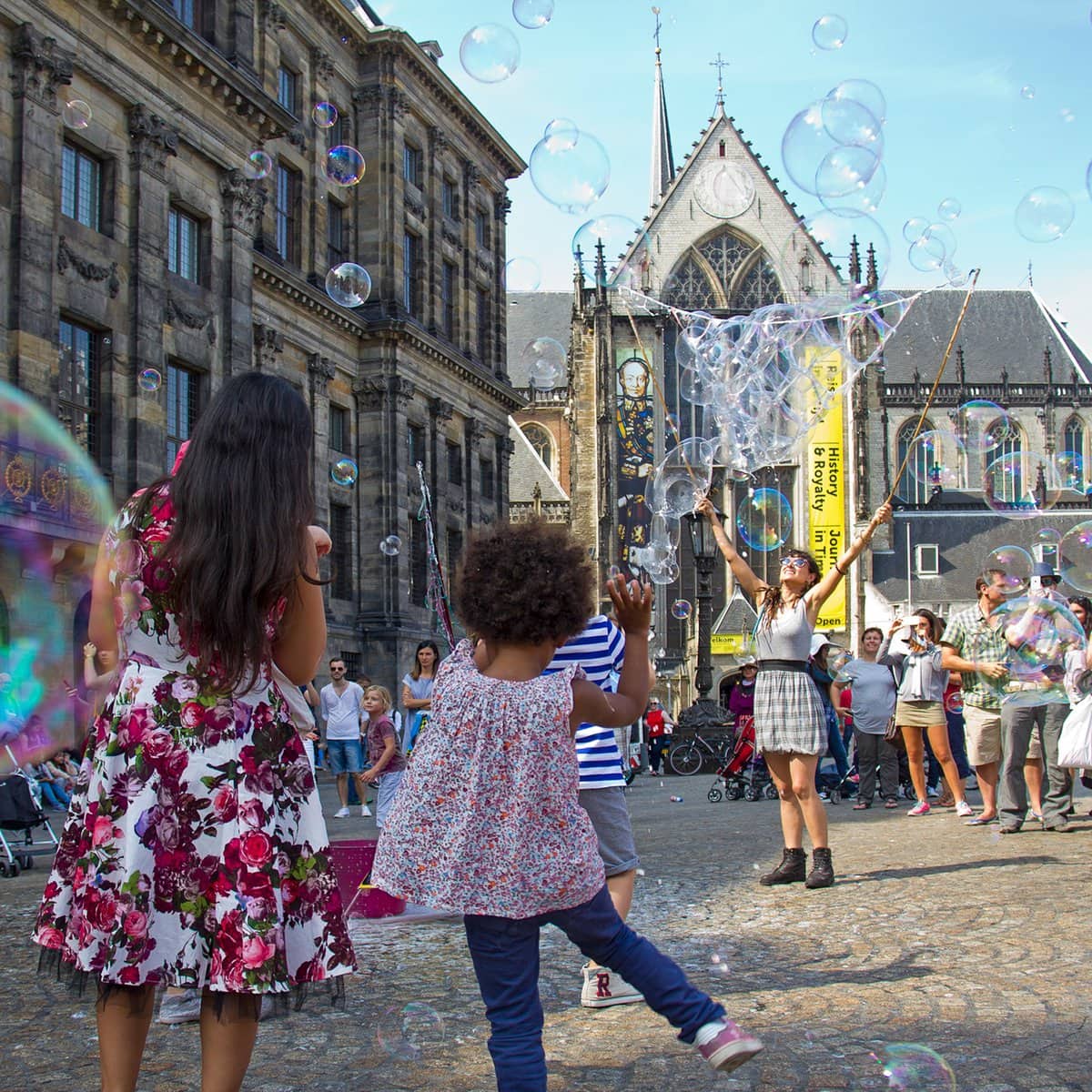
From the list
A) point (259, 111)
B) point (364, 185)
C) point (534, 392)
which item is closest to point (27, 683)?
point (259, 111)

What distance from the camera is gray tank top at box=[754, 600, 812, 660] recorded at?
6.85 m

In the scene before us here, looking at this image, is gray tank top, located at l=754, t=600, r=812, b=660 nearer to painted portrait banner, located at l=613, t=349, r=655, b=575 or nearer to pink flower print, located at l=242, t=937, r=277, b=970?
pink flower print, located at l=242, t=937, r=277, b=970

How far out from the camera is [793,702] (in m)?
6.81

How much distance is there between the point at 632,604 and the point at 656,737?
21.7m

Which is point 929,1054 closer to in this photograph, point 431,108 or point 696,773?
point 696,773

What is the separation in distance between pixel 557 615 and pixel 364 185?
1161 inches

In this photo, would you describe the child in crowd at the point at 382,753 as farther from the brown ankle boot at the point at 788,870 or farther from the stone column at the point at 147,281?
the stone column at the point at 147,281

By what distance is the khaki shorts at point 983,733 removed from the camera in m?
9.49

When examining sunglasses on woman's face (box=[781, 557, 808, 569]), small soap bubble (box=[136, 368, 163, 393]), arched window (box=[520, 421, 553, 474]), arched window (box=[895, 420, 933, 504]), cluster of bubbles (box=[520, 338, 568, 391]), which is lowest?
sunglasses on woman's face (box=[781, 557, 808, 569])

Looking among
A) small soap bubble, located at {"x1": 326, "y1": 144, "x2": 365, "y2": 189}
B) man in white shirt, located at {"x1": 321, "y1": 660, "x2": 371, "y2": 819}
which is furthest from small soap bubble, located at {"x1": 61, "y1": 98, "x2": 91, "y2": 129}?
man in white shirt, located at {"x1": 321, "y1": 660, "x2": 371, "y2": 819}

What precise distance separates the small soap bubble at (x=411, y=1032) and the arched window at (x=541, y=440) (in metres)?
57.6

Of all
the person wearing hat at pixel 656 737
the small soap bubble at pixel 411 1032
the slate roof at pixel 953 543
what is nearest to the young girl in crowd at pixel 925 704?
the small soap bubble at pixel 411 1032

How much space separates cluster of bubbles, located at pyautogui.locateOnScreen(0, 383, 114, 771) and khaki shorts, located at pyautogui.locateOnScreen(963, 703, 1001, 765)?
6.53 metres

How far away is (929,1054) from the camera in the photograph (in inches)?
147
